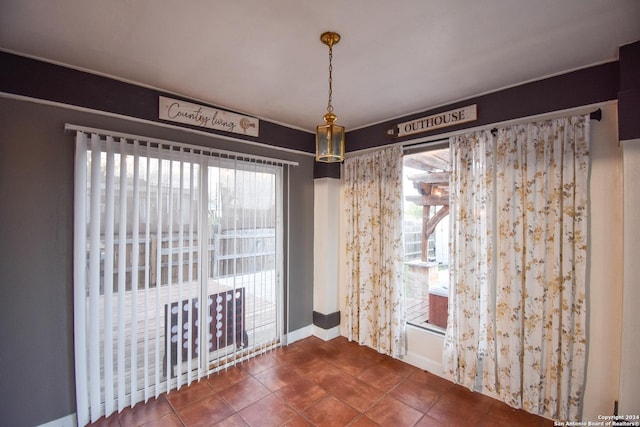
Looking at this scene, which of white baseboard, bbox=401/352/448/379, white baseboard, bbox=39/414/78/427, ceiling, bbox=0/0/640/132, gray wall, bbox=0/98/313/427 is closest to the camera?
ceiling, bbox=0/0/640/132

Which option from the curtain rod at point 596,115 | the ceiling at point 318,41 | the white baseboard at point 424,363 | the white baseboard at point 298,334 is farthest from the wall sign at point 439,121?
the white baseboard at point 298,334

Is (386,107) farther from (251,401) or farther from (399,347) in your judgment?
(251,401)

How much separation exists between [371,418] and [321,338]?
1.50m

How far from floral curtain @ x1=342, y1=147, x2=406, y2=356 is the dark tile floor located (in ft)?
1.24

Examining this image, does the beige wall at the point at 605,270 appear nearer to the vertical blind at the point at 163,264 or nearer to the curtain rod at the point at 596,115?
the curtain rod at the point at 596,115

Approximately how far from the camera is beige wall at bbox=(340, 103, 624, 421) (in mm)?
1934

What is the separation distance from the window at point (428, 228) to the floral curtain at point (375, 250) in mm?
183

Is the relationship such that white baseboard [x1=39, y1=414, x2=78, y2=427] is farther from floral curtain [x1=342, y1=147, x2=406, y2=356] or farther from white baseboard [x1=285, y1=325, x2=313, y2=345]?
floral curtain [x1=342, y1=147, x2=406, y2=356]

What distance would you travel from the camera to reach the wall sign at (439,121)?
2.60 metres

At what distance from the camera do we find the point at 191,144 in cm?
270

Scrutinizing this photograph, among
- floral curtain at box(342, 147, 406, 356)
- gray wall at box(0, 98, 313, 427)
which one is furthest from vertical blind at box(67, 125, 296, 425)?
floral curtain at box(342, 147, 406, 356)

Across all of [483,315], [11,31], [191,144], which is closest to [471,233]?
[483,315]

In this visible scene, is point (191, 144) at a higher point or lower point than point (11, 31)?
lower

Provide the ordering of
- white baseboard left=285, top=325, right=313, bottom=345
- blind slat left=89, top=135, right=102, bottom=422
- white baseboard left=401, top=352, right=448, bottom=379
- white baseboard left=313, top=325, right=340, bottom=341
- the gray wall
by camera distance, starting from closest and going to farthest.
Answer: the gray wall, blind slat left=89, top=135, right=102, bottom=422, white baseboard left=401, top=352, right=448, bottom=379, white baseboard left=285, top=325, right=313, bottom=345, white baseboard left=313, top=325, right=340, bottom=341
